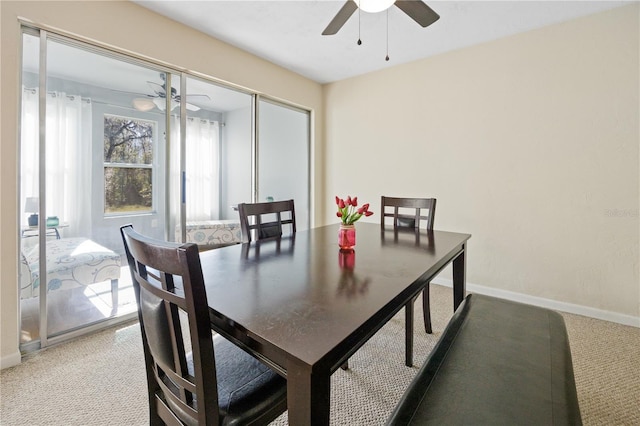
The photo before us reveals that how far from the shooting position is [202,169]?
314cm

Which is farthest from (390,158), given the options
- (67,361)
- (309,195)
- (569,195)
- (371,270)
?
(67,361)

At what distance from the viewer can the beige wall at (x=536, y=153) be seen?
2410 mm

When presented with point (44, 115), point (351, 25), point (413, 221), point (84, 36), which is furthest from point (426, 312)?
point (84, 36)

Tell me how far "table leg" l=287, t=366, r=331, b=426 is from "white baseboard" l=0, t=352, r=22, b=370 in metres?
2.19

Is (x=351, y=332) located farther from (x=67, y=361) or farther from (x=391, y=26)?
(x=391, y=26)

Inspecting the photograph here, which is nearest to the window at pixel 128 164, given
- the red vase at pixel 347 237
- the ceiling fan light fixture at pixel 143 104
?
the ceiling fan light fixture at pixel 143 104

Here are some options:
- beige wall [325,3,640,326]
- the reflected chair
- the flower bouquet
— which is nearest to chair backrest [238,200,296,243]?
the flower bouquet

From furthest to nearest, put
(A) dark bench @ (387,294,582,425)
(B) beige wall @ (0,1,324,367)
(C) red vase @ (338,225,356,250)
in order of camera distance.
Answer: (B) beige wall @ (0,1,324,367)
(C) red vase @ (338,225,356,250)
(A) dark bench @ (387,294,582,425)

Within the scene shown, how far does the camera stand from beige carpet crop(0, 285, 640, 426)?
144 centimetres

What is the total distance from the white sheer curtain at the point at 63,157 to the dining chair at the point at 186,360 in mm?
1718

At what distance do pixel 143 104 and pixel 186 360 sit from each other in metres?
2.37

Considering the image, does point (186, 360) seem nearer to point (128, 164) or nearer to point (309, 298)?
point (309, 298)

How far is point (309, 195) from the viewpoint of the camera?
4324 mm

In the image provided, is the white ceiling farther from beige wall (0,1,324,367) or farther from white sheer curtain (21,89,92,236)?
white sheer curtain (21,89,92,236)
